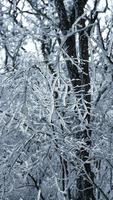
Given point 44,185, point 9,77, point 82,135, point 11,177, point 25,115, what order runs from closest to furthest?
point 25,115 < point 9,77 < point 11,177 < point 82,135 < point 44,185

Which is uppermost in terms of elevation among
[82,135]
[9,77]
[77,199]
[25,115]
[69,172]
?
[9,77]

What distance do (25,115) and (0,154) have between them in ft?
5.44

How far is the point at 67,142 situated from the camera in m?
3.97

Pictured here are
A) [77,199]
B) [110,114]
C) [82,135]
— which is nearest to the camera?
[82,135]

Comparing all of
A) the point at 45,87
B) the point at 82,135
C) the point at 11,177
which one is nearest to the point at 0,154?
the point at 11,177

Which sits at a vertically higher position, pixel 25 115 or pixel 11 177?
pixel 25 115

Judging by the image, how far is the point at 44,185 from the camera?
6.06m

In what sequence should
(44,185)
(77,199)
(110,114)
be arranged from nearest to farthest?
(77,199) → (110,114) → (44,185)

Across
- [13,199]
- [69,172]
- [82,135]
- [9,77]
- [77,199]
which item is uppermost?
[9,77]

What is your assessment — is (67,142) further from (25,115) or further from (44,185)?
(44,185)

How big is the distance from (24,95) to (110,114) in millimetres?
2149

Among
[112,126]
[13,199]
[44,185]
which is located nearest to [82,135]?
[112,126]

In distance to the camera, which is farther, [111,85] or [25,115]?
[111,85]

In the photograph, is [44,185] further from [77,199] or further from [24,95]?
[24,95]
